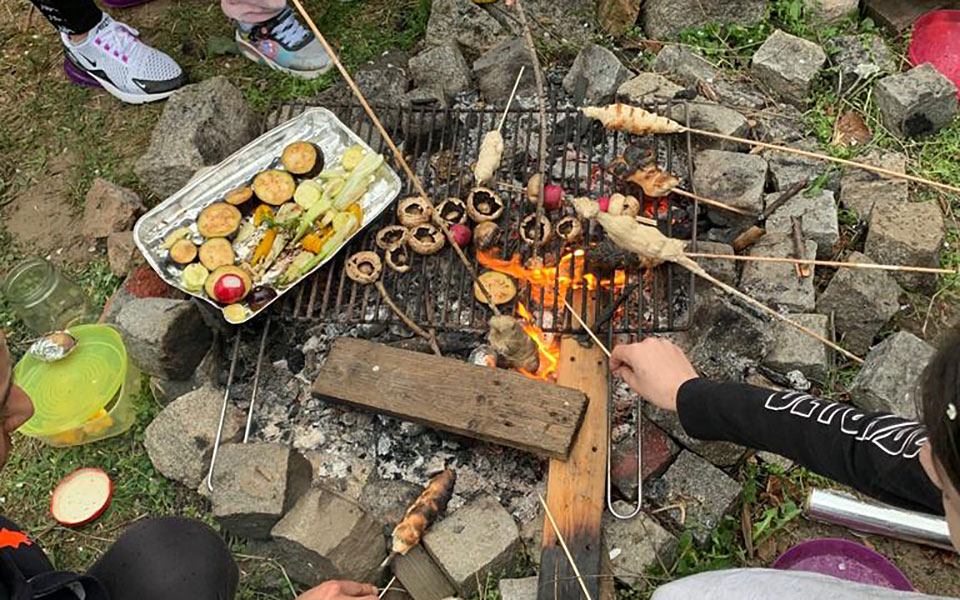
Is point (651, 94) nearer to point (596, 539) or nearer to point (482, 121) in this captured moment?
point (482, 121)

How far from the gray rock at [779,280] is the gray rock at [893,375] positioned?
0.41 m

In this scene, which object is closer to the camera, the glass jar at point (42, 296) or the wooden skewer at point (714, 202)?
the wooden skewer at point (714, 202)

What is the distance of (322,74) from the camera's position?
17.1ft

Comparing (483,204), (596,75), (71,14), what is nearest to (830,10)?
(596,75)

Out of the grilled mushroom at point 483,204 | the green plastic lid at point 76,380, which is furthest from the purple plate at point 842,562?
the green plastic lid at point 76,380

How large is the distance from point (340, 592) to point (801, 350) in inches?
91.3

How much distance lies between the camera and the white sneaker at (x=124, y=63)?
16.9 feet

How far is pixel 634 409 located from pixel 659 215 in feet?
3.49

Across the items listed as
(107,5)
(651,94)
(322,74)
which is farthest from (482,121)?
(107,5)

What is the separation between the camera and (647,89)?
179 inches

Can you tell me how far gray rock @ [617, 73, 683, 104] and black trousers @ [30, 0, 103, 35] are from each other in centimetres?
342

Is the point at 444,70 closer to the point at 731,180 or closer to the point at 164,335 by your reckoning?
the point at 731,180

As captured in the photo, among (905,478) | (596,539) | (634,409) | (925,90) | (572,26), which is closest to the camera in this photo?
(905,478)

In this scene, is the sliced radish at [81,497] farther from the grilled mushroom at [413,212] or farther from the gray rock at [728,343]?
the gray rock at [728,343]
